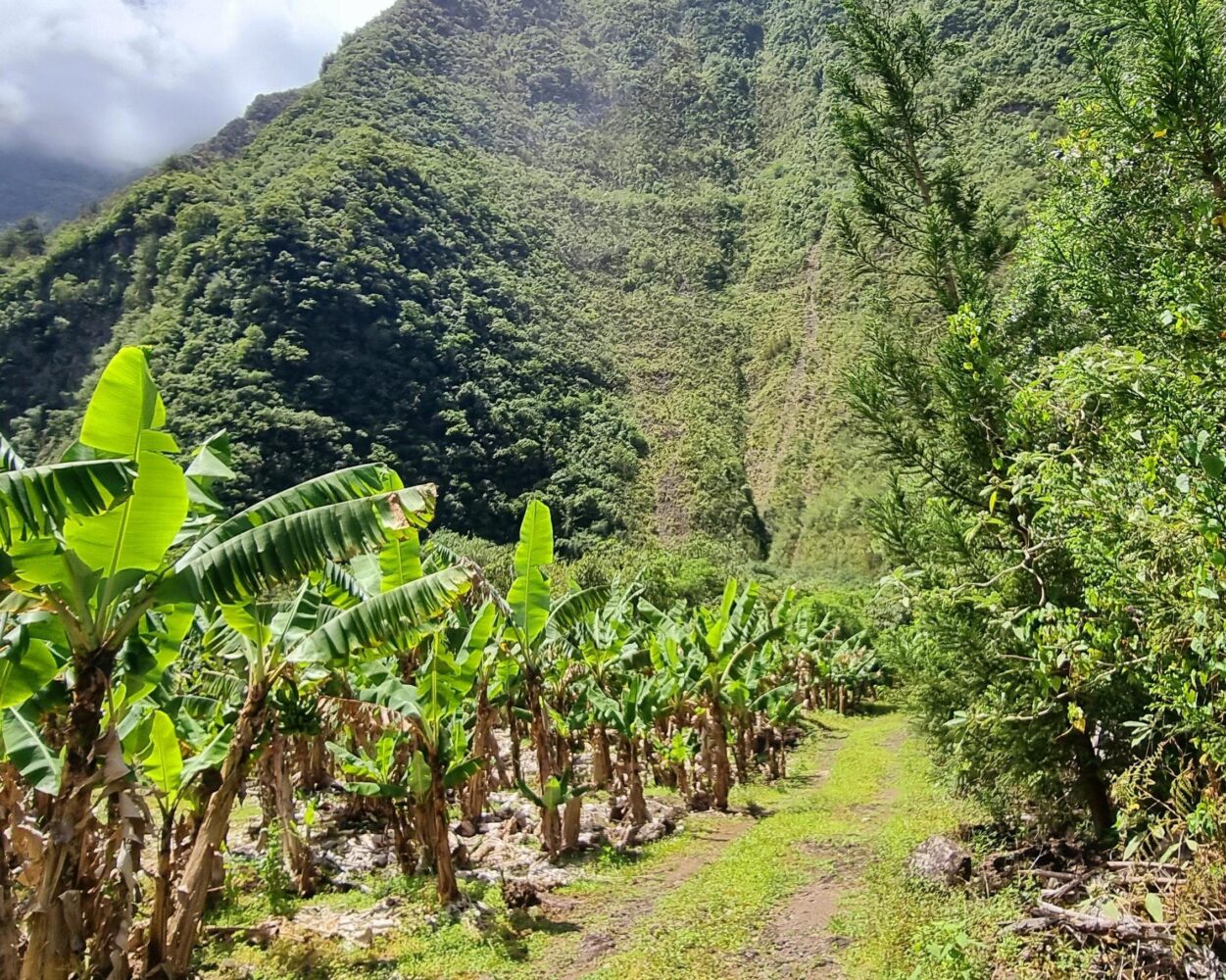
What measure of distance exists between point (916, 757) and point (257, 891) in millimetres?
13665

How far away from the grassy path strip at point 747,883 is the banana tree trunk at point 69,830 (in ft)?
13.9

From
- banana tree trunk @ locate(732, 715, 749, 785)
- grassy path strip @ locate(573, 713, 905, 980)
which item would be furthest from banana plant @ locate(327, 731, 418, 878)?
banana tree trunk @ locate(732, 715, 749, 785)

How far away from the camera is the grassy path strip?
7027 millimetres

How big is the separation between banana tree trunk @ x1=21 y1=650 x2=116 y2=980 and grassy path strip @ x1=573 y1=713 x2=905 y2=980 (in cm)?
423

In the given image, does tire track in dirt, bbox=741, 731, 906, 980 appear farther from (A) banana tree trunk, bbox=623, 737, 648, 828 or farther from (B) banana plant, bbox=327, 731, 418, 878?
(B) banana plant, bbox=327, 731, 418, 878

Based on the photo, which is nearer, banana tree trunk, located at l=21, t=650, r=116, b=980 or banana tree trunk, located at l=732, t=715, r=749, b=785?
banana tree trunk, located at l=21, t=650, r=116, b=980

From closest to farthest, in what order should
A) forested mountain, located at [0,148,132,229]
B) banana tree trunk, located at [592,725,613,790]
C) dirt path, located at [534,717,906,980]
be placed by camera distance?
dirt path, located at [534,717,906,980] < banana tree trunk, located at [592,725,613,790] < forested mountain, located at [0,148,132,229]

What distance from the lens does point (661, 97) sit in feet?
451

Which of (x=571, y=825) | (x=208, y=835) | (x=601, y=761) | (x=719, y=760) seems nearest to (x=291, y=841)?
(x=208, y=835)

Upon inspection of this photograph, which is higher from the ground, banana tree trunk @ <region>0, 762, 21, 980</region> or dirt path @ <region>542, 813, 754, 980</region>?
banana tree trunk @ <region>0, 762, 21, 980</region>

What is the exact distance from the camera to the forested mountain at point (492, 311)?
6025 centimetres

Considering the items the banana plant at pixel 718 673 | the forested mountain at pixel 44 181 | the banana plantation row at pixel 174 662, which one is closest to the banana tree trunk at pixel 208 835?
the banana plantation row at pixel 174 662

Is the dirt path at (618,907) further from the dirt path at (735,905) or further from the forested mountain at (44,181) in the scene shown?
the forested mountain at (44,181)

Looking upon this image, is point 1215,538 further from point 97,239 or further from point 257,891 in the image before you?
point 97,239
